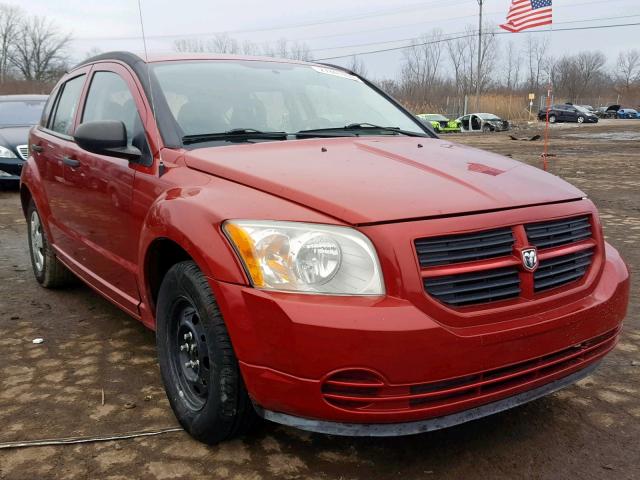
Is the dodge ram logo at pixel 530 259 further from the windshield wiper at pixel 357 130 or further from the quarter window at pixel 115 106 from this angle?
the quarter window at pixel 115 106

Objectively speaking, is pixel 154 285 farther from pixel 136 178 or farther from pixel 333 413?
pixel 333 413

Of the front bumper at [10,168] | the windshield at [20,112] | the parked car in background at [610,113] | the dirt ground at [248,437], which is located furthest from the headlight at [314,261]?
the parked car in background at [610,113]

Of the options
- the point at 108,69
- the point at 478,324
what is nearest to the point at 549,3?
the point at 108,69

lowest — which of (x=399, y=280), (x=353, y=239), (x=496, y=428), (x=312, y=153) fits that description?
Answer: (x=496, y=428)

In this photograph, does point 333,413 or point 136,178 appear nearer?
point 333,413

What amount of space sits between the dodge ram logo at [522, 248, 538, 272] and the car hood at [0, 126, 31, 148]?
9442mm

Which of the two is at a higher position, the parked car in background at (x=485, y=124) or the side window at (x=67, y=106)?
the side window at (x=67, y=106)

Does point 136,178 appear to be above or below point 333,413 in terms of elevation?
above

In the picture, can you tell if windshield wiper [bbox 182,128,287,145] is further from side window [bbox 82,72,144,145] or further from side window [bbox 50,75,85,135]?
side window [bbox 50,75,85,135]

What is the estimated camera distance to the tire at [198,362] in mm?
2195

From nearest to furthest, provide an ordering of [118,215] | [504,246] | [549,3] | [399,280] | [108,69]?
[399,280] < [504,246] < [118,215] < [108,69] < [549,3]

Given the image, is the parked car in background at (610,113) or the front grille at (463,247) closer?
the front grille at (463,247)

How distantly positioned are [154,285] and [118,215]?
0.50 m

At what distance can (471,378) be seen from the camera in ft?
6.69
